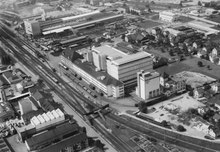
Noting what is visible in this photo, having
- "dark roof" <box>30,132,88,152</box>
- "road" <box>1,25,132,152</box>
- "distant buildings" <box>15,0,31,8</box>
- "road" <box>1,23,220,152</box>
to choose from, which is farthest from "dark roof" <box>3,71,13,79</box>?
"distant buildings" <box>15,0,31,8</box>

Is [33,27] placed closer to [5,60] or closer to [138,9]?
[5,60]

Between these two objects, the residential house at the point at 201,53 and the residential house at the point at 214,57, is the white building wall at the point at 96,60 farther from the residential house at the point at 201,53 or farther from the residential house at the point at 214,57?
the residential house at the point at 214,57

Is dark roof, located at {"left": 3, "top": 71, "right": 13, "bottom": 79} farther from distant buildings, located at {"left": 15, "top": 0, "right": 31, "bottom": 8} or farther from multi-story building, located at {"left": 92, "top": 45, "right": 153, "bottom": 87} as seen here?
distant buildings, located at {"left": 15, "top": 0, "right": 31, "bottom": 8}

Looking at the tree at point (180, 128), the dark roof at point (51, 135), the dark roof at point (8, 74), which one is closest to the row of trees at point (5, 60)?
the dark roof at point (8, 74)

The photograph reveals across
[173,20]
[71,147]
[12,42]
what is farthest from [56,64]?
[173,20]

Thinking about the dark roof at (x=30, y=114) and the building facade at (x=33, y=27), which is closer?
the dark roof at (x=30, y=114)
